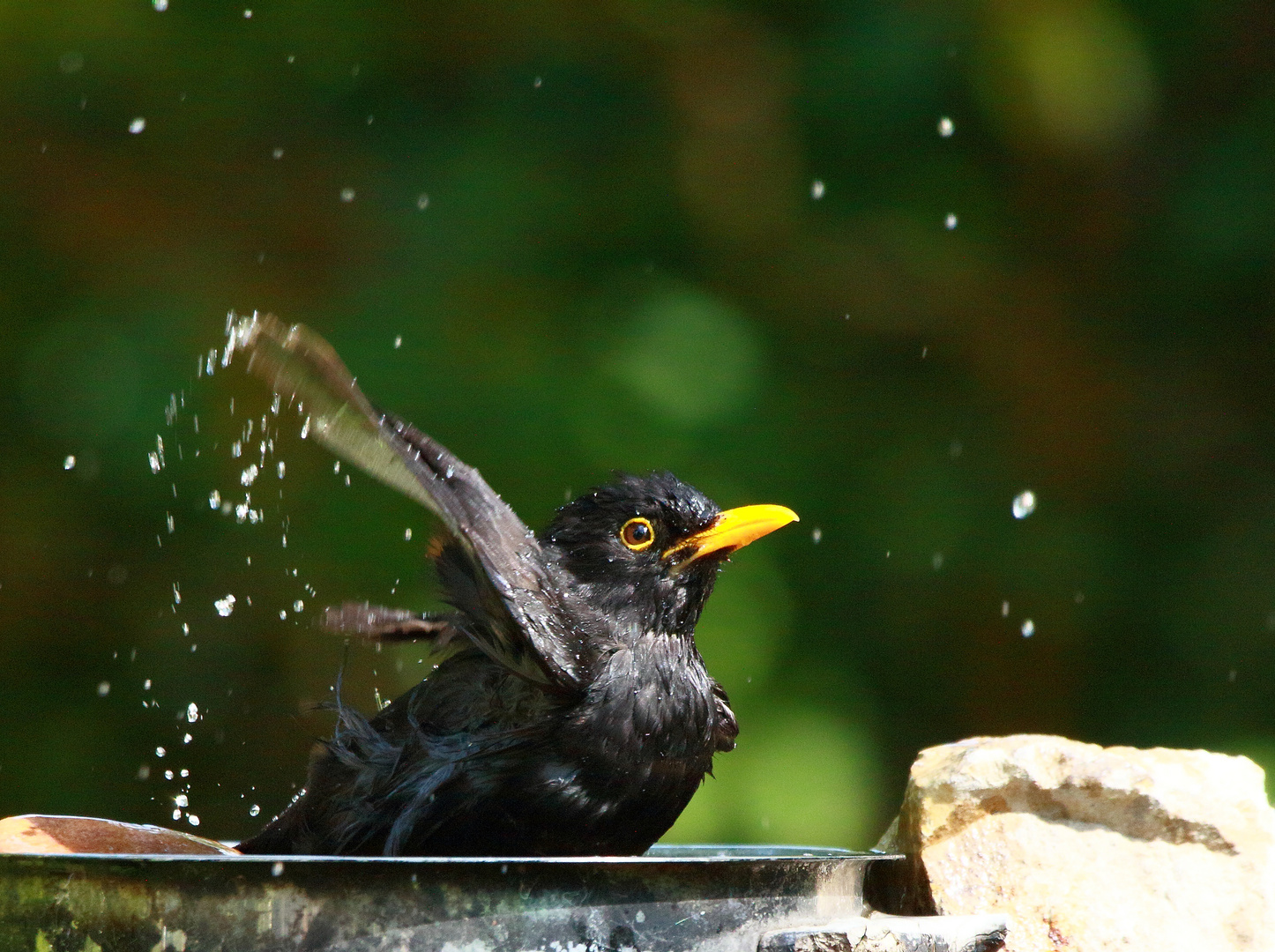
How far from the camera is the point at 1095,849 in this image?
213cm

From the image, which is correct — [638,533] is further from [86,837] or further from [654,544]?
A: [86,837]

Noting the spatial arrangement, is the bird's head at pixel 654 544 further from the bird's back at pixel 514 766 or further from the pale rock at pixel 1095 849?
the pale rock at pixel 1095 849

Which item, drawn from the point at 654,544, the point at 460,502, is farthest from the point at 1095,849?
the point at 460,502

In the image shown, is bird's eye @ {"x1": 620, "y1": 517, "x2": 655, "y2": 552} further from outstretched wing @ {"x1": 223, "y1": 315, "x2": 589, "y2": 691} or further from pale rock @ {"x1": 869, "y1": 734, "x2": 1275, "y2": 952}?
pale rock @ {"x1": 869, "y1": 734, "x2": 1275, "y2": 952}

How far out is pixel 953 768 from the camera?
221cm

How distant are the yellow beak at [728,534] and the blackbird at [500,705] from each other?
33 mm

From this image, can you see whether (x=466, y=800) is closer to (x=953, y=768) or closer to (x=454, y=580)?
(x=454, y=580)

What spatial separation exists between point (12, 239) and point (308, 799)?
2.68m

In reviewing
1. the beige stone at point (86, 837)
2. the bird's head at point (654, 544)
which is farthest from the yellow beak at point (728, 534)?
the beige stone at point (86, 837)

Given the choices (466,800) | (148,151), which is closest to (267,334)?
(466,800)

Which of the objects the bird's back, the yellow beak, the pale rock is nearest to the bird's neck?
the bird's back

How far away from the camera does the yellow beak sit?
248cm

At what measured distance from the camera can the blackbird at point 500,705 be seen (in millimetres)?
1961

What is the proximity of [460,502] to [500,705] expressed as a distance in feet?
1.21
